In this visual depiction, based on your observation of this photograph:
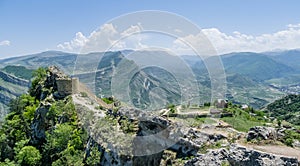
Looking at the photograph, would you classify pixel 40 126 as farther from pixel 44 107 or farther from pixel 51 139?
pixel 51 139

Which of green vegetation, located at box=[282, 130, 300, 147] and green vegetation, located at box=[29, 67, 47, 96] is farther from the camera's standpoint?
green vegetation, located at box=[29, 67, 47, 96]

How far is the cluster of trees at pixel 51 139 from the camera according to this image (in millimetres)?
38000

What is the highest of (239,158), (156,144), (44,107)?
(239,158)

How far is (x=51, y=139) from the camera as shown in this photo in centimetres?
4159

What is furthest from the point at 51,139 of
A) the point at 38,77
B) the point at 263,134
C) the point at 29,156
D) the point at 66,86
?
the point at 263,134

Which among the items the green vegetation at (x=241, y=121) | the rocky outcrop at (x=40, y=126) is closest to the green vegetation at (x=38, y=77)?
the rocky outcrop at (x=40, y=126)

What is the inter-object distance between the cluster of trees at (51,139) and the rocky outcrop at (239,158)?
13897 mm

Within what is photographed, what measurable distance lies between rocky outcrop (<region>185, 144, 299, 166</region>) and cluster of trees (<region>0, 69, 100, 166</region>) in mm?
13897

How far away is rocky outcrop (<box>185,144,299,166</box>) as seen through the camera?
20.0m

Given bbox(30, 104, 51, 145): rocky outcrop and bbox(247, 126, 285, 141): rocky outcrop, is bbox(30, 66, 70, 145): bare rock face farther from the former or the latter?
bbox(247, 126, 285, 141): rocky outcrop

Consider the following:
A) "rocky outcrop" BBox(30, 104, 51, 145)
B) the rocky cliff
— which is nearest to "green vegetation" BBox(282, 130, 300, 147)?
the rocky cliff

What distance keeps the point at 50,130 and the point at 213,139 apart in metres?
27.6

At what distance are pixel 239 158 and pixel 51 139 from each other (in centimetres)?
2798

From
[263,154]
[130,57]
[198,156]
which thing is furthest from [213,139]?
[130,57]
